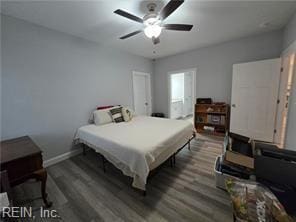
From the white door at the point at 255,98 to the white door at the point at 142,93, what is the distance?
2904mm

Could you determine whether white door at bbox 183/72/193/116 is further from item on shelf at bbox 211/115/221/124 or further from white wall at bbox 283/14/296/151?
white wall at bbox 283/14/296/151

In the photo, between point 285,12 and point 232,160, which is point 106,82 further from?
point 285,12

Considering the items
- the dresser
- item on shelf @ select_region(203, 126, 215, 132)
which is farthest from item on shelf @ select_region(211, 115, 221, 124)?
the dresser

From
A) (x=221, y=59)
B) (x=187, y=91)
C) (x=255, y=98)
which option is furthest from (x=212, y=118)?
(x=187, y=91)

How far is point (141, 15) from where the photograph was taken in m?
2.17

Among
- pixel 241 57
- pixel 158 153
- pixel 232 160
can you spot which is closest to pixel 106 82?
pixel 158 153

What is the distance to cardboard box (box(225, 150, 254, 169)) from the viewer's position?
5.43 feet

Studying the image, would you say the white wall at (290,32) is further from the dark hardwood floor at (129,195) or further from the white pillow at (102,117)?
the white pillow at (102,117)

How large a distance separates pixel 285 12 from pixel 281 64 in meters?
1.07

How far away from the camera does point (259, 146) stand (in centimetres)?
Answer: 184

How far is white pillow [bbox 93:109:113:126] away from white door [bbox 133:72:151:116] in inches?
62.4

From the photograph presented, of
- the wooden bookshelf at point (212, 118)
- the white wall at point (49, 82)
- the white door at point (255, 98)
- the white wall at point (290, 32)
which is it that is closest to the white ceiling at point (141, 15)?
the white wall at point (290, 32)

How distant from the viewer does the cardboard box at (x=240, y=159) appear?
1.65 meters

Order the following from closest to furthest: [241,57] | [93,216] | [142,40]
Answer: [93,216] → [142,40] → [241,57]
